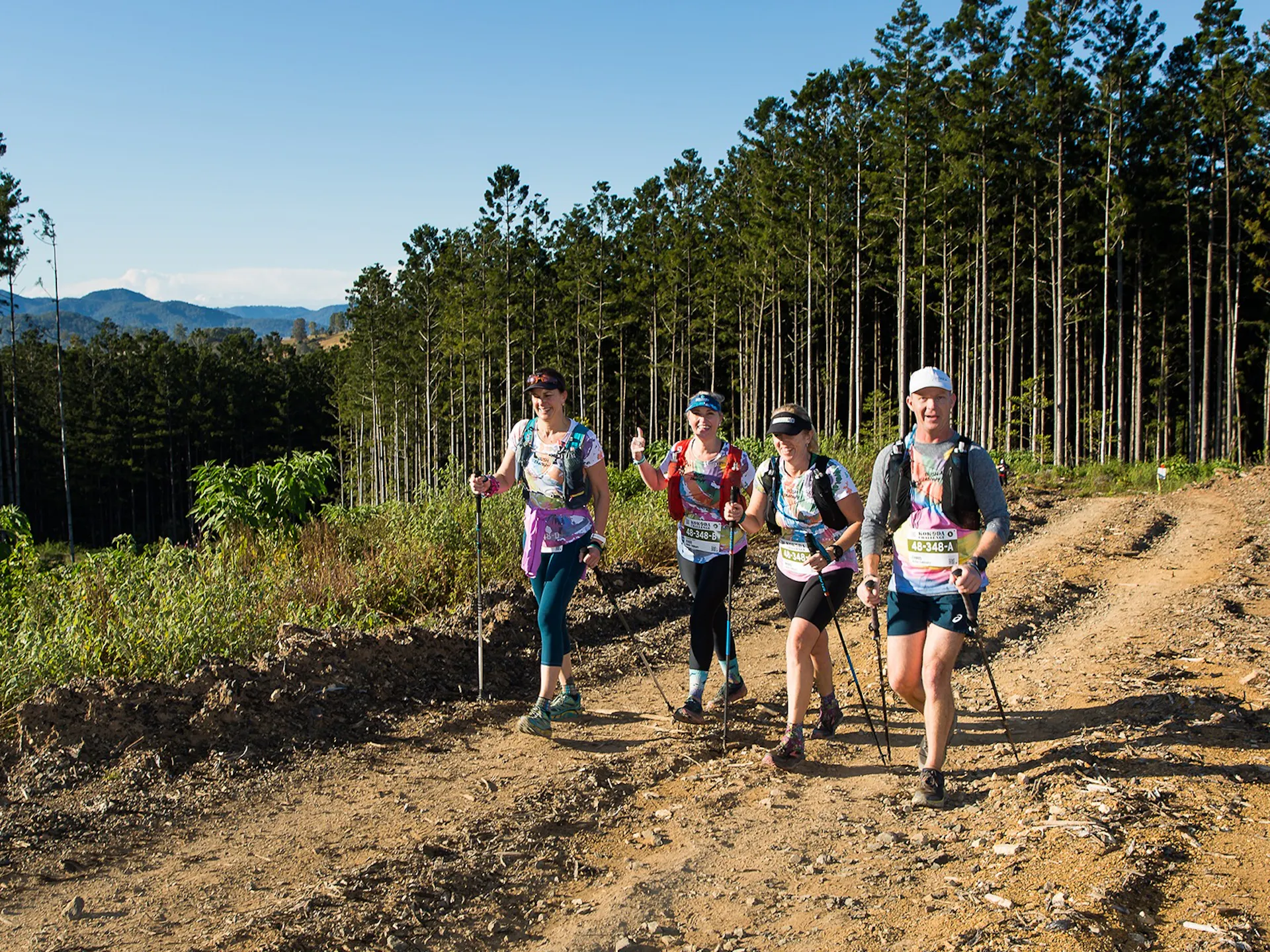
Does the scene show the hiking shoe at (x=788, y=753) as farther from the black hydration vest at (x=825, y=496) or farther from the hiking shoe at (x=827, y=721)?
the black hydration vest at (x=825, y=496)

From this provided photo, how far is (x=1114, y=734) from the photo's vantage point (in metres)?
5.19

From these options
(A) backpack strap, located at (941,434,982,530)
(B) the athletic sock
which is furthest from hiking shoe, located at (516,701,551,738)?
(A) backpack strap, located at (941,434,982,530)

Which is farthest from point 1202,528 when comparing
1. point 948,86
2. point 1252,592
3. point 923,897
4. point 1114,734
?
point 948,86

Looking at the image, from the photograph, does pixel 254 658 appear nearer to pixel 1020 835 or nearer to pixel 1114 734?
pixel 1020 835

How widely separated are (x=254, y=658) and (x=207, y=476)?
4.27 m

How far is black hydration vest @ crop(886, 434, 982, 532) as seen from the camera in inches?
177

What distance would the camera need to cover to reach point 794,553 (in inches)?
209

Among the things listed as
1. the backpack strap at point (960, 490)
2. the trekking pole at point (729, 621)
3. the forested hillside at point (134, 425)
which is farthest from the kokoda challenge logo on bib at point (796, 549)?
the forested hillside at point (134, 425)

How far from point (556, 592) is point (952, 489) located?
2438mm

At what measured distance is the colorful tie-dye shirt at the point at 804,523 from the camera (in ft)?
17.1

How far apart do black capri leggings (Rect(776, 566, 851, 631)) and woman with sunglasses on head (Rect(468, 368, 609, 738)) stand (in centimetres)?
122

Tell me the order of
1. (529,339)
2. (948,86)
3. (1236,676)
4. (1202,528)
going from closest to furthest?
1. (1236,676)
2. (1202,528)
3. (948,86)
4. (529,339)

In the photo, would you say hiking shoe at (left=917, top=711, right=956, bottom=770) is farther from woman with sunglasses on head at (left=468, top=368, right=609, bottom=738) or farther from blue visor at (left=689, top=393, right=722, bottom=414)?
blue visor at (left=689, top=393, right=722, bottom=414)

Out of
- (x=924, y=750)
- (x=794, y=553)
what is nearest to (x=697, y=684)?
(x=794, y=553)
